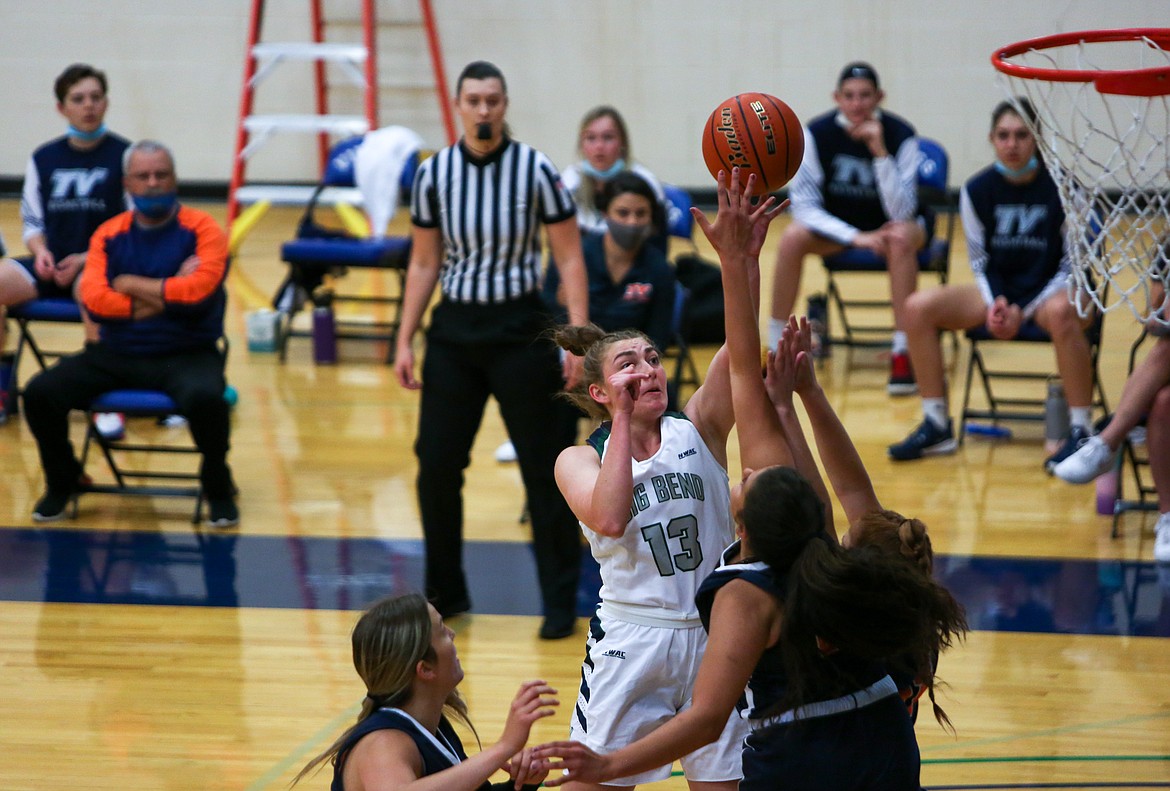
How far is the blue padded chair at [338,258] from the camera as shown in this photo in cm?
831

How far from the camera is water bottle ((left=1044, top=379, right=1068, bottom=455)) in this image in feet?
22.4

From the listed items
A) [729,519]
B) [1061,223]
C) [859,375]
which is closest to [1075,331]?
[1061,223]

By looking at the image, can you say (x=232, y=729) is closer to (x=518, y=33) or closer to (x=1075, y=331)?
(x=1075, y=331)

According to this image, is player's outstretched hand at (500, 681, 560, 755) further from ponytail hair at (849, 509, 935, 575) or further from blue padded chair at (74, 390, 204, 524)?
blue padded chair at (74, 390, 204, 524)

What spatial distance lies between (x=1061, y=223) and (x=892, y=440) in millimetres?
1341

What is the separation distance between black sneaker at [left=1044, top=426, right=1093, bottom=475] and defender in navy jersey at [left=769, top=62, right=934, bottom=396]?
1566 mm

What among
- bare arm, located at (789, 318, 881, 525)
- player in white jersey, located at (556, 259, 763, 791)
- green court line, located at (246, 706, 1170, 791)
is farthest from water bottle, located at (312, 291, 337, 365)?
bare arm, located at (789, 318, 881, 525)

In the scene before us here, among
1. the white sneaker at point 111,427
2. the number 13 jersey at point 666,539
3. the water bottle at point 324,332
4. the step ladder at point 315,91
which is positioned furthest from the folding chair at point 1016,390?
the step ladder at point 315,91

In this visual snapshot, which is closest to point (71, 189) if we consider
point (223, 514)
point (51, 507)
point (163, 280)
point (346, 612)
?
point (163, 280)

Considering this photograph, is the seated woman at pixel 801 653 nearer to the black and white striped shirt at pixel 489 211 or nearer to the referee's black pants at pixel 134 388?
the black and white striped shirt at pixel 489 211

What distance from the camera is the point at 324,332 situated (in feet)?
27.7

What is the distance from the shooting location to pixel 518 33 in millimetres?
12047

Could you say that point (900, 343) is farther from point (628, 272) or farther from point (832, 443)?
point (832, 443)

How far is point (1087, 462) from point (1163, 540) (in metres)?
0.42
